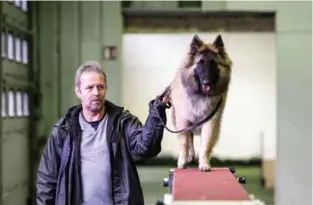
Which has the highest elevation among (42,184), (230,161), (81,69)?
(81,69)

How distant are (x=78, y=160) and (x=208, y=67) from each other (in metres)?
0.68

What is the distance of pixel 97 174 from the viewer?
237 centimetres

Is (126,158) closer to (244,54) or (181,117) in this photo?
(181,117)

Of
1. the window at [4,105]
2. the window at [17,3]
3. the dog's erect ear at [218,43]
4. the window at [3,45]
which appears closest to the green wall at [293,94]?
the window at [17,3]

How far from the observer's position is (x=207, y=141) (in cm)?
255

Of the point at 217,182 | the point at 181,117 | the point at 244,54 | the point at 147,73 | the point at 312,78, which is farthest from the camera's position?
the point at 244,54

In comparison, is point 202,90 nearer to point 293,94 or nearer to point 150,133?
point 150,133

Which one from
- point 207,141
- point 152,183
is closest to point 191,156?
point 207,141

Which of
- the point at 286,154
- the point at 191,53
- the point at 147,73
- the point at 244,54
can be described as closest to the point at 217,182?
the point at 191,53

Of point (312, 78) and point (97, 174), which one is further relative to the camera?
point (312, 78)

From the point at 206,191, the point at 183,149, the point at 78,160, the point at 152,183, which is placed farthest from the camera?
the point at 152,183


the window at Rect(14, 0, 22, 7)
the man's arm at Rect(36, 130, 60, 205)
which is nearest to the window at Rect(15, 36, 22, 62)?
the window at Rect(14, 0, 22, 7)

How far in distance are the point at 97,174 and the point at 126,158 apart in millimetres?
139

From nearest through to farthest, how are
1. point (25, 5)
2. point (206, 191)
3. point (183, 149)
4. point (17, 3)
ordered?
point (206, 191) → point (183, 149) → point (17, 3) → point (25, 5)
